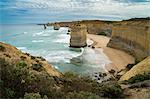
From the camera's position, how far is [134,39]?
42.0 m

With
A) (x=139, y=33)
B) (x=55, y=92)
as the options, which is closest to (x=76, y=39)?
(x=139, y=33)

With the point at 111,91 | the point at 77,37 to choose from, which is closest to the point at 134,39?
the point at 77,37

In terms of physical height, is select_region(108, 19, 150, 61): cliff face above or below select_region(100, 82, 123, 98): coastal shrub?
below

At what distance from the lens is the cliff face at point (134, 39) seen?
34438 millimetres

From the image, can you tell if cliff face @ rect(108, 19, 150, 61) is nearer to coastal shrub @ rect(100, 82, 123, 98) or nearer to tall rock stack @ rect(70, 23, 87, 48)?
tall rock stack @ rect(70, 23, 87, 48)

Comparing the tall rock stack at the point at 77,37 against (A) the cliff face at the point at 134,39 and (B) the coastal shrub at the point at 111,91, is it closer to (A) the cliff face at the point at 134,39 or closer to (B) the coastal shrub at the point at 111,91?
(A) the cliff face at the point at 134,39

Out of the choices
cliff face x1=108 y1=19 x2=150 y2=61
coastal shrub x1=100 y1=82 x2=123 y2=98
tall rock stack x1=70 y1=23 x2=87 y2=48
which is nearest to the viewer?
coastal shrub x1=100 y1=82 x2=123 y2=98

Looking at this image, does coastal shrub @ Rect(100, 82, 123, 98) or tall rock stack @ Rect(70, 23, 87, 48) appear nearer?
coastal shrub @ Rect(100, 82, 123, 98)

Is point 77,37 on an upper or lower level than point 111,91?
lower

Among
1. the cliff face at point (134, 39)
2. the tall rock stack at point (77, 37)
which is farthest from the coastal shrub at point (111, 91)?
the tall rock stack at point (77, 37)

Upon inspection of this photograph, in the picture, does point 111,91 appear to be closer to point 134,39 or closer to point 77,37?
point 134,39

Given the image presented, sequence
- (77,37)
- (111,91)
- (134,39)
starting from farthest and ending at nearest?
(77,37)
(134,39)
(111,91)

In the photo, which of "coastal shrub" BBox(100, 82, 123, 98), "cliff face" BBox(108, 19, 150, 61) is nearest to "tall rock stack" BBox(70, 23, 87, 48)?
"cliff face" BBox(108, 19, 150, 61)

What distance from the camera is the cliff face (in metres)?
34.4
